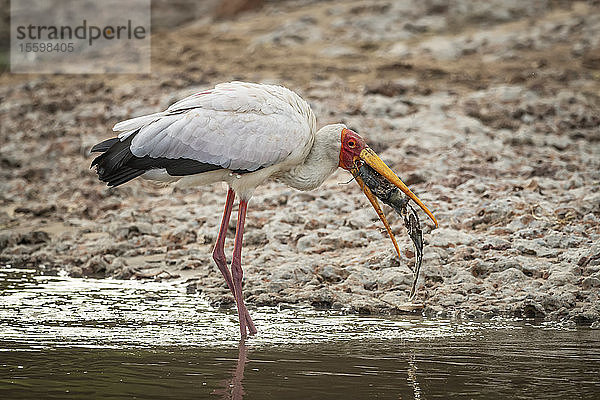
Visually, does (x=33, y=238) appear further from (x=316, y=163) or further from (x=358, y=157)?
(x=358, y=157)

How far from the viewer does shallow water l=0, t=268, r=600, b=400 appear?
454 cm

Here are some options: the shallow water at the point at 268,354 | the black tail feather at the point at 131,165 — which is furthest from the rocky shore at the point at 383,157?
the black tail feather at the point at 131,165

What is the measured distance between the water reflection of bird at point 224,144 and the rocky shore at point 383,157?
2.45ft

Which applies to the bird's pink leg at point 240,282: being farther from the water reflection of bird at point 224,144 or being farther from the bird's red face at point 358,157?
the bird's red face at point 358,157

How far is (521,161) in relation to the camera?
10.2m

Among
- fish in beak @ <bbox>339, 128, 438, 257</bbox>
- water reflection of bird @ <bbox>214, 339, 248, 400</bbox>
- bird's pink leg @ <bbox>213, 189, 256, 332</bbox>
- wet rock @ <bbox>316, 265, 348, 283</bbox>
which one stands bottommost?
wet rock @ <bbox>316, 265, 348, 283</bbox>

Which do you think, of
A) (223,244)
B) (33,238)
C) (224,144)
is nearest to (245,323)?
(223,244)

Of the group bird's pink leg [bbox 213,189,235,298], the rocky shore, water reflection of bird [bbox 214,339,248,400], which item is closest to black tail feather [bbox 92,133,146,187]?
bird's pink leg [bbox 213,189,235,298]

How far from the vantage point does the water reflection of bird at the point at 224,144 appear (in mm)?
6117

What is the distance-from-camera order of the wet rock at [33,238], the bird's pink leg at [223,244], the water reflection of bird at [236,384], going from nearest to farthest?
the water reflection of bird at [236,384] → the bird's pink leg at [223,244] → the wet rock at [33,238]

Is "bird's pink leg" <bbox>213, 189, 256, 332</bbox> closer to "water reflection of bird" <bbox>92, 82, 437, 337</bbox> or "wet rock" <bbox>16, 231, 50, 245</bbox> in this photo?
"water reflection of bird" <bbox>92, 82, 437, 337</bbox>

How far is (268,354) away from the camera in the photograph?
5.30m

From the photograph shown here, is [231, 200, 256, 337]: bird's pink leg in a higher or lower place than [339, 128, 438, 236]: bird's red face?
lower

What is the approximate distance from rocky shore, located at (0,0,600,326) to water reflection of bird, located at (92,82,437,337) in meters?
0.75
